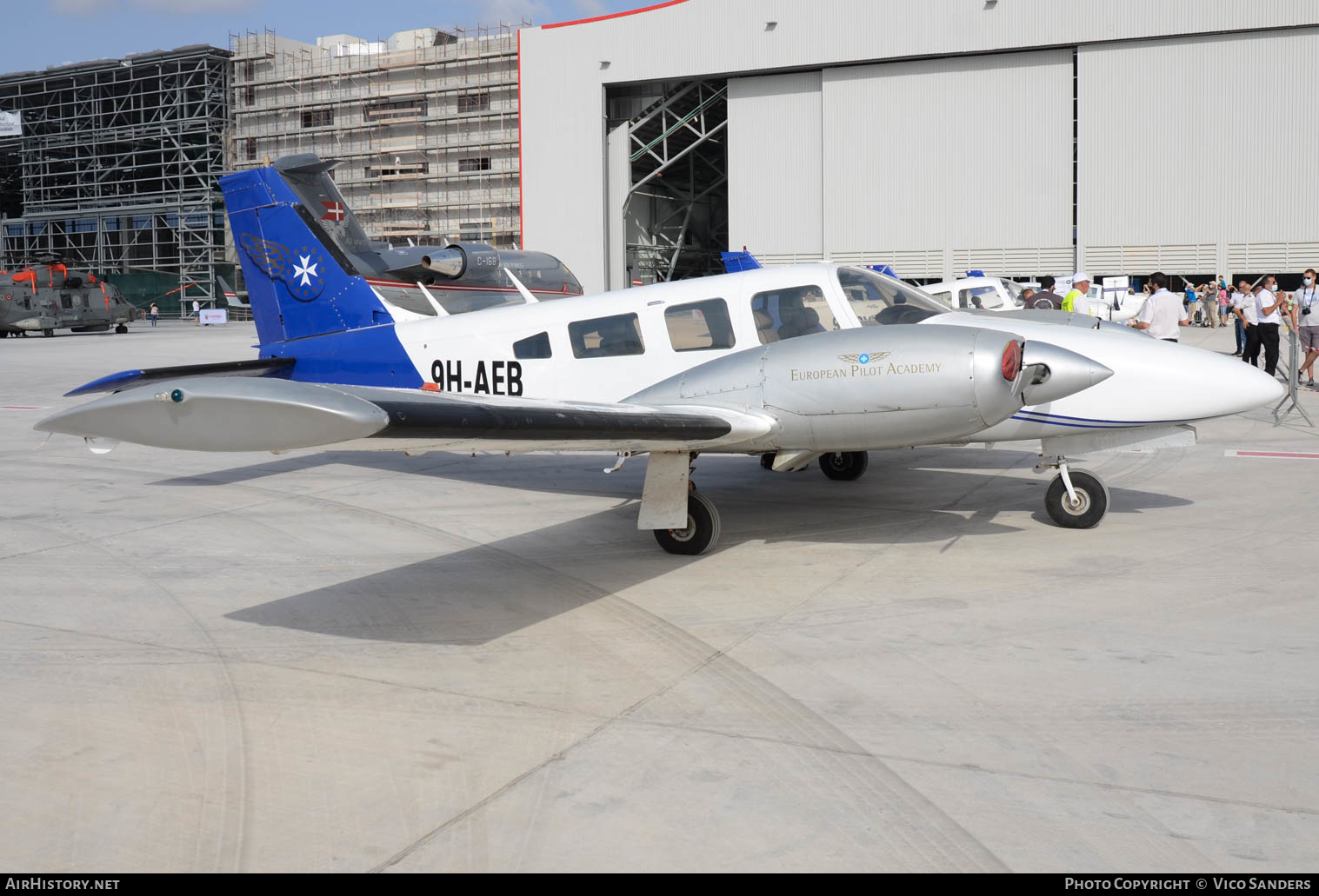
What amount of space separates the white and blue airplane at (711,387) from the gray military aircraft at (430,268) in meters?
10.0

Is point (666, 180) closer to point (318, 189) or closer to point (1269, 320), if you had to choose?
point (318, 189)

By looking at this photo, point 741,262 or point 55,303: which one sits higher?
point 55,303

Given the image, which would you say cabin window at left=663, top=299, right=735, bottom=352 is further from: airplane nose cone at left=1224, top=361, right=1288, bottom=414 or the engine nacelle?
airplane nose cone at left=1224, top=361, right=1288, bottom=414

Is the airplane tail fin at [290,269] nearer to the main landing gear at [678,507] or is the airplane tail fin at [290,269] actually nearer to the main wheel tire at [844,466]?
the main landing gear at [678,507]

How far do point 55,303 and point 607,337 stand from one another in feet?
137

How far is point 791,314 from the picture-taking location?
8.24 metres

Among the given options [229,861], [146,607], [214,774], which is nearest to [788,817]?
[229,861]

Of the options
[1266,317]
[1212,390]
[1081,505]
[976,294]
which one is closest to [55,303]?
[976,294]

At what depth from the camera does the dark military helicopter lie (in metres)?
41.9

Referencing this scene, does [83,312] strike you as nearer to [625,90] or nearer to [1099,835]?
[625,90]

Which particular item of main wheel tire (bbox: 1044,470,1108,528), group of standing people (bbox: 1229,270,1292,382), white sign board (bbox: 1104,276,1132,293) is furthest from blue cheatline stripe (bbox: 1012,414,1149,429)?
white sign board (bbox: 1104,276,1132,293)

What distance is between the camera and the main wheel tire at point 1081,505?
26.7ft

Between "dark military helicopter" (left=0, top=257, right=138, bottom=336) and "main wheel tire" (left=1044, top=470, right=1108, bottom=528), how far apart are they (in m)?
43.9
